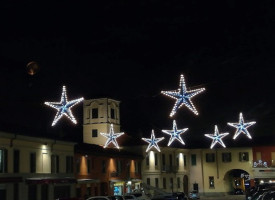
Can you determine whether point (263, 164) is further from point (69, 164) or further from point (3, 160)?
point (3, 160)

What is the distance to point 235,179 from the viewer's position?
78750 mm

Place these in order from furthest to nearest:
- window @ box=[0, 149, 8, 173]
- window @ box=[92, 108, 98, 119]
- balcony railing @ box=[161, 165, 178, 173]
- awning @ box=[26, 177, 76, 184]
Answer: balcony railing @ box=[161, 165, 178, 173]
window @ box=[92, 108, 98, 119]
awning @ box=[26, 177, 76, 184]
window @ box=[0, 149, 8, 173]

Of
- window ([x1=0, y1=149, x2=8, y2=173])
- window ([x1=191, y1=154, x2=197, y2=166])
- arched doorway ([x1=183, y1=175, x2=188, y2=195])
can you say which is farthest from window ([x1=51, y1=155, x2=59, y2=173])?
window ([x1=191, y1=154, x2=197, y2=166])

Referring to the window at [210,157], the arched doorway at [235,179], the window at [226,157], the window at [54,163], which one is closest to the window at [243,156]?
the window at [226,157]

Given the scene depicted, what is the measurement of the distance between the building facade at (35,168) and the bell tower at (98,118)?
790 inches

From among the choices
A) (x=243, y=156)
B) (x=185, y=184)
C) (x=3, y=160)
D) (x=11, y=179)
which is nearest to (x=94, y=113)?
(x=185, y=184)

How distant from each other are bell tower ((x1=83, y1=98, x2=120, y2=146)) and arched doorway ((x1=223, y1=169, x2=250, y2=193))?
754 inches

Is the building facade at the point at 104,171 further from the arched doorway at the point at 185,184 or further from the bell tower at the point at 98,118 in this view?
the arched doorway at the point at 185,184

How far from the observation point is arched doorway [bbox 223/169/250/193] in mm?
73119

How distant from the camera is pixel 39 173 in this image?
41094 mm

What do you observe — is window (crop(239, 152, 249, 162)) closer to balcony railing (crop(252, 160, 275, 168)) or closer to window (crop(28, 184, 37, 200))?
balcony railing (crop(252, 160, 275, 168))

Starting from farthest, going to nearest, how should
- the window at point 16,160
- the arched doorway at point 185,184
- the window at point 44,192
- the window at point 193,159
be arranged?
the window at point 193,159, the arched doorway at point 185,184, the window at point 44,192, the window at point 16,160

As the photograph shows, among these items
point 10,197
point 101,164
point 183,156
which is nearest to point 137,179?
point 101,164

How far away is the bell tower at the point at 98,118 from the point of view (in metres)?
66.9
